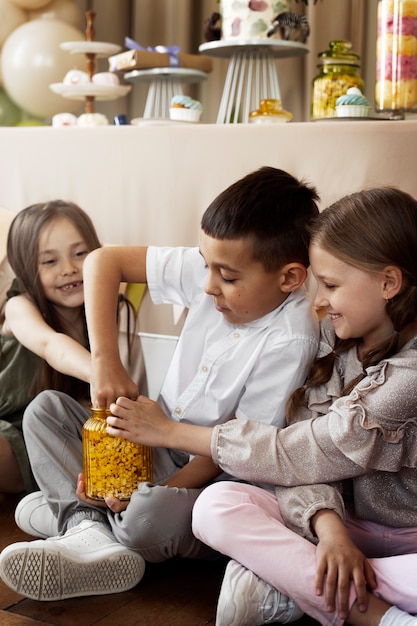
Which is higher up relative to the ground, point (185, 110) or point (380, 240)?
point (185, 110)

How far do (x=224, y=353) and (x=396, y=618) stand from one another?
47 centimetres

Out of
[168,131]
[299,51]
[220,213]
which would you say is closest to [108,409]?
[220,213]

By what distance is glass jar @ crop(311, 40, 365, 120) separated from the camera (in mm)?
1769

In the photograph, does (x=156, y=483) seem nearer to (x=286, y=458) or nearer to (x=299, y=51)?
(x=286, y=458)

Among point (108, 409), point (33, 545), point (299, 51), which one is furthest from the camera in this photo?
point (299, 51)

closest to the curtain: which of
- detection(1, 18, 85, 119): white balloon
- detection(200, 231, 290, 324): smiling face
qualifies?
detection(1, 18, 85, 119): white balloon

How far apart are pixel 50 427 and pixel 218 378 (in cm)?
29

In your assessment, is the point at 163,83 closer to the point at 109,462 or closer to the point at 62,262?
the point at 62,262

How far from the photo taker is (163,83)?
Result: 2.12 metres

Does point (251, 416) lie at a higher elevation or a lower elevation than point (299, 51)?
lower

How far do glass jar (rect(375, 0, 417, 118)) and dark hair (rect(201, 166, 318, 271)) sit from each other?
0.45 m

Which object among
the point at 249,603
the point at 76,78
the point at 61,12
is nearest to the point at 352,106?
the point at 76,78

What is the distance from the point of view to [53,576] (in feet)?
3.79

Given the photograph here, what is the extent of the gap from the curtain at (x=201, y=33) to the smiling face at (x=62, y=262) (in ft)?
3.55
